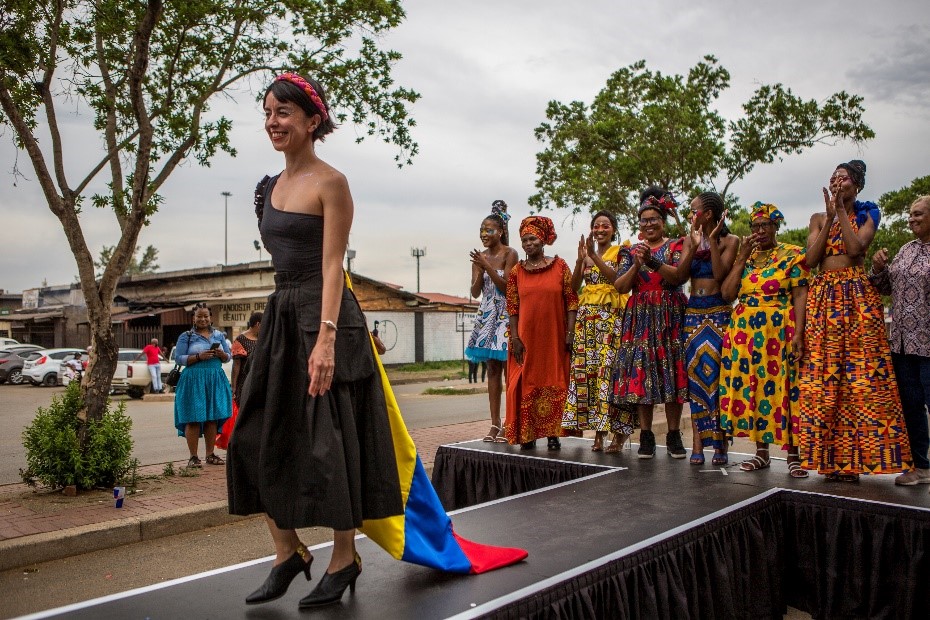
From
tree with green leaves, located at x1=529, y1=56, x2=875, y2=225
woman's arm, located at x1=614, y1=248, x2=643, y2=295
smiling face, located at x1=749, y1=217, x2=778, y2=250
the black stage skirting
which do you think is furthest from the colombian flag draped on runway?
tree with green leaves, located at x1=529, y1=56, x2=875, y2=225

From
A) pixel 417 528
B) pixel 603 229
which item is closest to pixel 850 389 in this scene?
pixel 603 229

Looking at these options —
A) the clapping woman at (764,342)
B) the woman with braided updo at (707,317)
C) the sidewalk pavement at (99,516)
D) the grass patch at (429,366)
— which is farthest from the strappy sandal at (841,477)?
the grass patch at (429,366)

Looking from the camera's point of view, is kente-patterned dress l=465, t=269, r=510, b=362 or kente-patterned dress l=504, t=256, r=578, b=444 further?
kente-patterned dress l=465, t=269, r=510, b=362

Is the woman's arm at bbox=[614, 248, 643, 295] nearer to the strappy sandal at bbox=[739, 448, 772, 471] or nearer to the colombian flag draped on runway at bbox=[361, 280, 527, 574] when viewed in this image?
A: the strappy sandal at bbox=[739, 448, 772, 471]

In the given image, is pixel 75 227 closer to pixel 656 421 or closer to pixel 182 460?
pixel 182 460

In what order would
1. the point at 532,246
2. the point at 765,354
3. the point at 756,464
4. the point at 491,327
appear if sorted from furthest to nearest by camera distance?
the point at 491,327 < the point at 532,246 < the point at 756,464 < the point at 765,354

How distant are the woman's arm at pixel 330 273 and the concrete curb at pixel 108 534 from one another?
11.8 ft

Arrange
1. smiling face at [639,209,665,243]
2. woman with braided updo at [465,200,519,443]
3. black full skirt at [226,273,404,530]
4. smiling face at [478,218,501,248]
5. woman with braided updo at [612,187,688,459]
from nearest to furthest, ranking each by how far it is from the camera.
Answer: black full skirt at [226,273,404,530] → woman with braided updo at [612,187,688,459] → smiling face at [639,209,665,243] → woman with braided updo at [465,200,519,443] → smiling face at [478,218,501,248]

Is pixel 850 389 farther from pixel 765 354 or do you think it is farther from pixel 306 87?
pixel 306 87

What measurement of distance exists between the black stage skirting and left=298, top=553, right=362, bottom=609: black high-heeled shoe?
2.83ft

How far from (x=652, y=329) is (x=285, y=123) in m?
3.58

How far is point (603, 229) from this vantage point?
610 cm

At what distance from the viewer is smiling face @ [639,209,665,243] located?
5594 mm

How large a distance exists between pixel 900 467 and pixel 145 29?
6.56m
